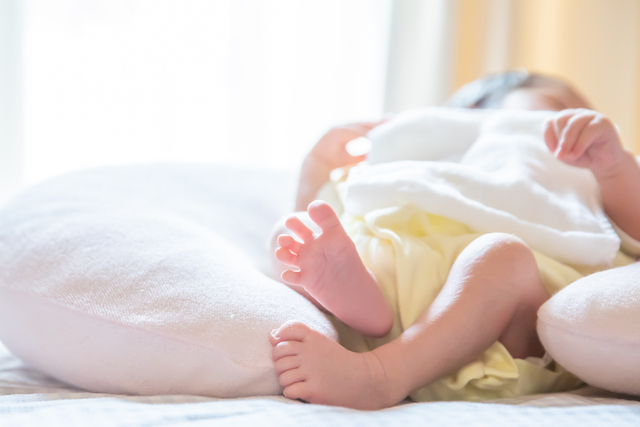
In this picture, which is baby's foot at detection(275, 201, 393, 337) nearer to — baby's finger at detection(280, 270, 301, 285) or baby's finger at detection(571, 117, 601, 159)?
baby's finger at detection(280, 270, 301, 285)

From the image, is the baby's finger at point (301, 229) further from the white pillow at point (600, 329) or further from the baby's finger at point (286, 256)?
the white pillow at point (600, 329)

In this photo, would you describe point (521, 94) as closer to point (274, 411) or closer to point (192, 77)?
point (192, 77)

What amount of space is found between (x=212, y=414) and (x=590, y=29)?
2.21 metres

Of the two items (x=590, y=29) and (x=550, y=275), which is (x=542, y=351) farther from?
(x=590, y=29)

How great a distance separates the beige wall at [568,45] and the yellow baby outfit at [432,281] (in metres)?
1.52

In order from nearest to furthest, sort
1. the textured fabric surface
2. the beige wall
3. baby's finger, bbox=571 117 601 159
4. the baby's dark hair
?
1. the textured fabric surface
2. baby's finger, bbox=571 117 601 159
3. the baby's dark hair
4. the beige wall

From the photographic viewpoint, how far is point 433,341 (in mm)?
604

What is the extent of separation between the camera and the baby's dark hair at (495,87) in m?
1.46

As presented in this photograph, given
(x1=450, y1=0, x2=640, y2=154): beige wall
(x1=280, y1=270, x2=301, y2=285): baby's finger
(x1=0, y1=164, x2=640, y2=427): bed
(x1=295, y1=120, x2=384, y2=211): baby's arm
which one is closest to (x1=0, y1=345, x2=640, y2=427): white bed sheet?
(x1=0, y1=164, x2=640, y2=427): bed

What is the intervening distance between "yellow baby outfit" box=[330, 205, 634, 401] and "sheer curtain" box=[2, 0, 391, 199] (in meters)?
0.61

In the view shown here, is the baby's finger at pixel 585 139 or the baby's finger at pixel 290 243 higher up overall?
the baby's finger at pixel 585 139

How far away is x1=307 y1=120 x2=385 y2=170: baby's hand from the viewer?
3.43ft

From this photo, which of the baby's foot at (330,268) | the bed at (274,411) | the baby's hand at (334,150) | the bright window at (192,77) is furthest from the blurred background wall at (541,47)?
the bed at (274,411)

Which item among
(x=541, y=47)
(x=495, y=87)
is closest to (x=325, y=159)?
(x=495, y=87)
